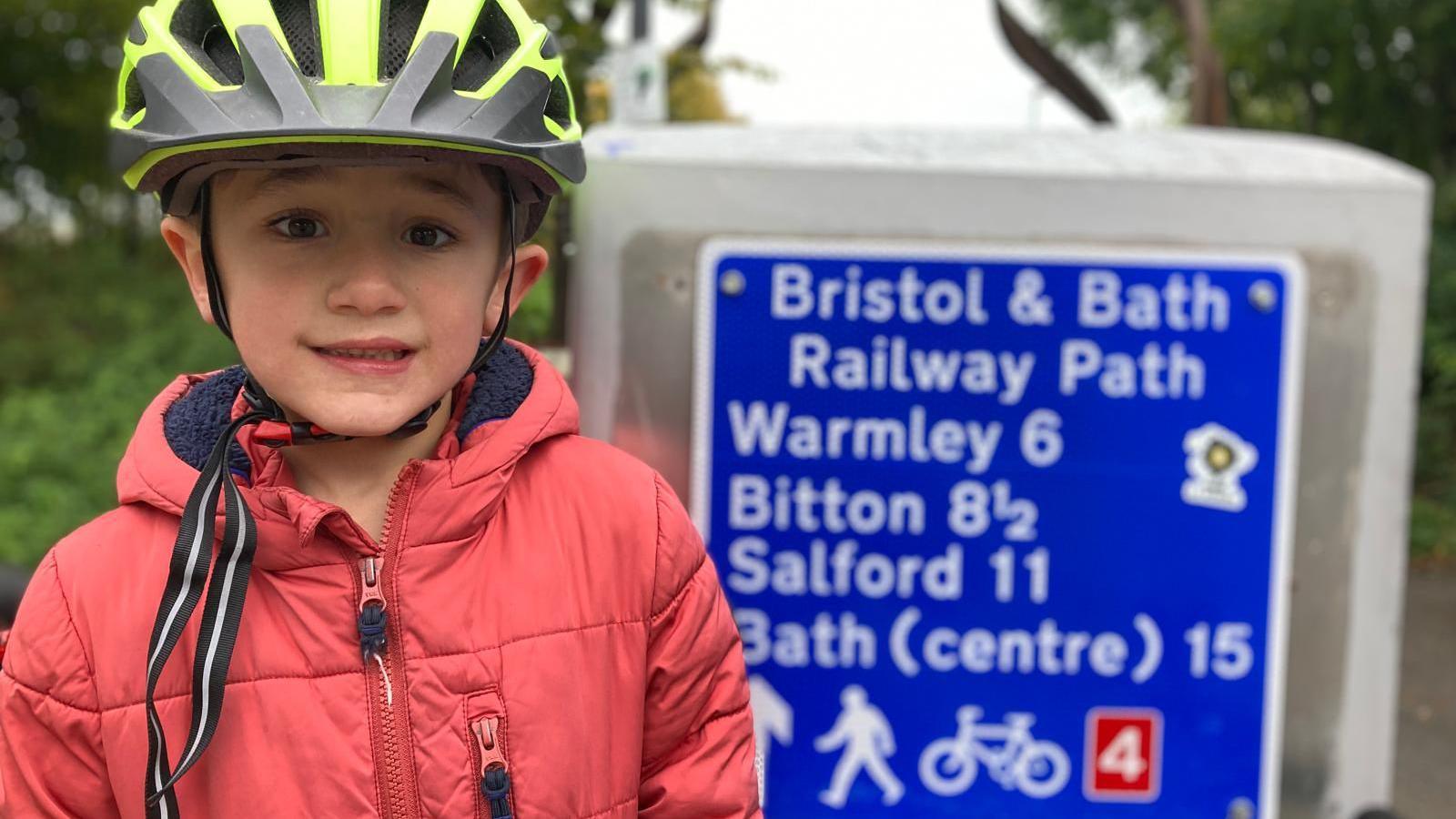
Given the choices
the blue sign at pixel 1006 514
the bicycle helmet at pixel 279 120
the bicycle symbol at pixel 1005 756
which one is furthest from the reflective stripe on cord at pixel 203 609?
the bicycle symbol at pixel 1005 756

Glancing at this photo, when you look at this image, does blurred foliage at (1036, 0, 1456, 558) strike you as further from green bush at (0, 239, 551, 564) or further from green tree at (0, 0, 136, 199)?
green tree at (0, 0, 136, 199)

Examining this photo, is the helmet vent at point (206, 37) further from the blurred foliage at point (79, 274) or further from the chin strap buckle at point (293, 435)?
the blurred foliage at point (79, 274)

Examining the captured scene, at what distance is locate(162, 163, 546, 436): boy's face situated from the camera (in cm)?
144

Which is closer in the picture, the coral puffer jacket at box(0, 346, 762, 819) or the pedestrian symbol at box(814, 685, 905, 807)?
the coral puffer jacket at box(0, 346, 762, 819)

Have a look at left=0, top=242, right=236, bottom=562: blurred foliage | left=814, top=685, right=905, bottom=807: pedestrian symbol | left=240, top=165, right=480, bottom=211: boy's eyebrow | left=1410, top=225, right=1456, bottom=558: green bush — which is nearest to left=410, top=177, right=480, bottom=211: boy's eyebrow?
Result: left=240, top=165, right=480, bottom=211: boy's eyebrow

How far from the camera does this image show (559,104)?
165cm

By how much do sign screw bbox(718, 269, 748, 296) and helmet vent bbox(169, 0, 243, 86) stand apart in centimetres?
87

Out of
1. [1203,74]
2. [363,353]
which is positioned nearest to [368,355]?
[363,353]

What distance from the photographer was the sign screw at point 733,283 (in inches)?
Answer: 85.5

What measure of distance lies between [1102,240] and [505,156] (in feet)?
3.51

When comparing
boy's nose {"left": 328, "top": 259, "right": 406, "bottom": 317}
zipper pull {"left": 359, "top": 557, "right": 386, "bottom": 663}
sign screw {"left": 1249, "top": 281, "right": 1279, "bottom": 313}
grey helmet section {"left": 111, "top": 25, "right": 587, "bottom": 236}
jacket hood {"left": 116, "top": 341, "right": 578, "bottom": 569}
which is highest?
grey helmet section {"left": 111, "top": 25, "right": 587, "bottom": 236}

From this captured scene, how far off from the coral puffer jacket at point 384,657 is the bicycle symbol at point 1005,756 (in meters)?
0.72

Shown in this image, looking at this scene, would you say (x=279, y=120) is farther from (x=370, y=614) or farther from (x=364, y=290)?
(x=370, y=614)

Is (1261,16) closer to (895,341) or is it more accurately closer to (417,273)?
(895,341)
